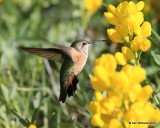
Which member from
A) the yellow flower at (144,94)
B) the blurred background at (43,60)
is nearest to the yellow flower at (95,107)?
the yellow flower at (144,94)

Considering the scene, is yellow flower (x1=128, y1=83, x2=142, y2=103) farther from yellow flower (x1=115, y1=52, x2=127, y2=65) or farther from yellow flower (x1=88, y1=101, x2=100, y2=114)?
yellow flower (x1=115, y1=52, x2=127, y2=65)

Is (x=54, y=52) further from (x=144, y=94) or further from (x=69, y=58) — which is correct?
(x=144, y=94)

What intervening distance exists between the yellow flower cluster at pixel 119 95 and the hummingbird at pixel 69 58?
58 centimetres

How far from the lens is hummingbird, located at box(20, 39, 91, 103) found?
2133 millimetres

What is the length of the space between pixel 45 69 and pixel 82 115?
0.55 metres

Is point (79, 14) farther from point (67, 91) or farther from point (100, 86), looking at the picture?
point (100, 86)

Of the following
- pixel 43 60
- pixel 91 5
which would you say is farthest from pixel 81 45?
pixel 91 5

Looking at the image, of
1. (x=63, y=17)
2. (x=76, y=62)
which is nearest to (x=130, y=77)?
(x=76, y=62)

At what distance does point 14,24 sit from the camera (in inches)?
173

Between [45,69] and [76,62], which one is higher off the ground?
[76,62]

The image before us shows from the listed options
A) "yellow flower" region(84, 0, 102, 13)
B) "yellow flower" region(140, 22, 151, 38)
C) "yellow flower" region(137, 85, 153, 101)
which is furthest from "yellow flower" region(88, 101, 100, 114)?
"yellow flower" region(84, 0, 102, 13)

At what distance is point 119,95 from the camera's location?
1531mm

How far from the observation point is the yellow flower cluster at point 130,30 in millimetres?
1892

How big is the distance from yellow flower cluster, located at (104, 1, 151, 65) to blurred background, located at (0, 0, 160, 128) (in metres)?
0.38
